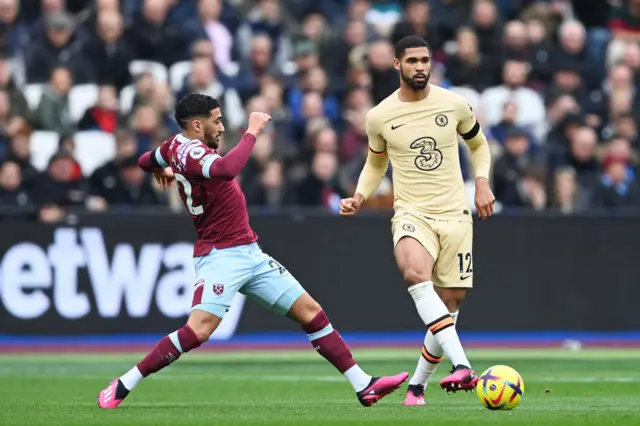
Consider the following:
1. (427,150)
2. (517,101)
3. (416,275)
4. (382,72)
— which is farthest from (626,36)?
(416,275)

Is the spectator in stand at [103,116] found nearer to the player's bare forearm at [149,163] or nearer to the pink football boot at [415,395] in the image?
the player's bare forearm at [149,163]

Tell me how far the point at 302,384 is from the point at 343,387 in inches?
19.2

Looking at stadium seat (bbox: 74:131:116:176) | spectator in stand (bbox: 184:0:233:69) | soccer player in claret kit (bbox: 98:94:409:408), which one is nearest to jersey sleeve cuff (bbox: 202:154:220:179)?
soccer player in claret kit (bbox: 98:94:409:408)

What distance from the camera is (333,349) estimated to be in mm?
10273

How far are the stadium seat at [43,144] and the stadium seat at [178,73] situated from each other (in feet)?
6.18

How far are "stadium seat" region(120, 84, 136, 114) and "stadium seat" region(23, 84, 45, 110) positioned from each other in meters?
1.05

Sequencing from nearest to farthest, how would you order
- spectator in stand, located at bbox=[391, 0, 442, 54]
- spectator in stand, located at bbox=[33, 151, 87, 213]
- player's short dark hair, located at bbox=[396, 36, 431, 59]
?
player's short dark hair, located at bbox=[396, 36, 431, 59]
spectator in stand, located at bbox=[33, 151, 87, 213]
spectator in stand, located at bbox=[391, 0, 442, 54]

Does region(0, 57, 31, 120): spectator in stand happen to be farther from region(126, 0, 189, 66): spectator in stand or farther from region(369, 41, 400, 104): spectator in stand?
region(369, 41, 400, 104): spectator in stand

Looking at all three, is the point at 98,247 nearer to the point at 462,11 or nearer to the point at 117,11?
the point at 117,11

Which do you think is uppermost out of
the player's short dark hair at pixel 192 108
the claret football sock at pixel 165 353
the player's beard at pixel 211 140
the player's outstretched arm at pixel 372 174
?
the player's short dark hair at pixel 192 108

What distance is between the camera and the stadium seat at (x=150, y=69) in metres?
19.6

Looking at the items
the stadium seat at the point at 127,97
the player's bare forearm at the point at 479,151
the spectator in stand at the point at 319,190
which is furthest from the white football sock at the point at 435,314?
the stadium seat at the point at 127,97

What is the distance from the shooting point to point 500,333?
18219mm

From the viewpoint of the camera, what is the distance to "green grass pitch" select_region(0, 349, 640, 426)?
9.20m
